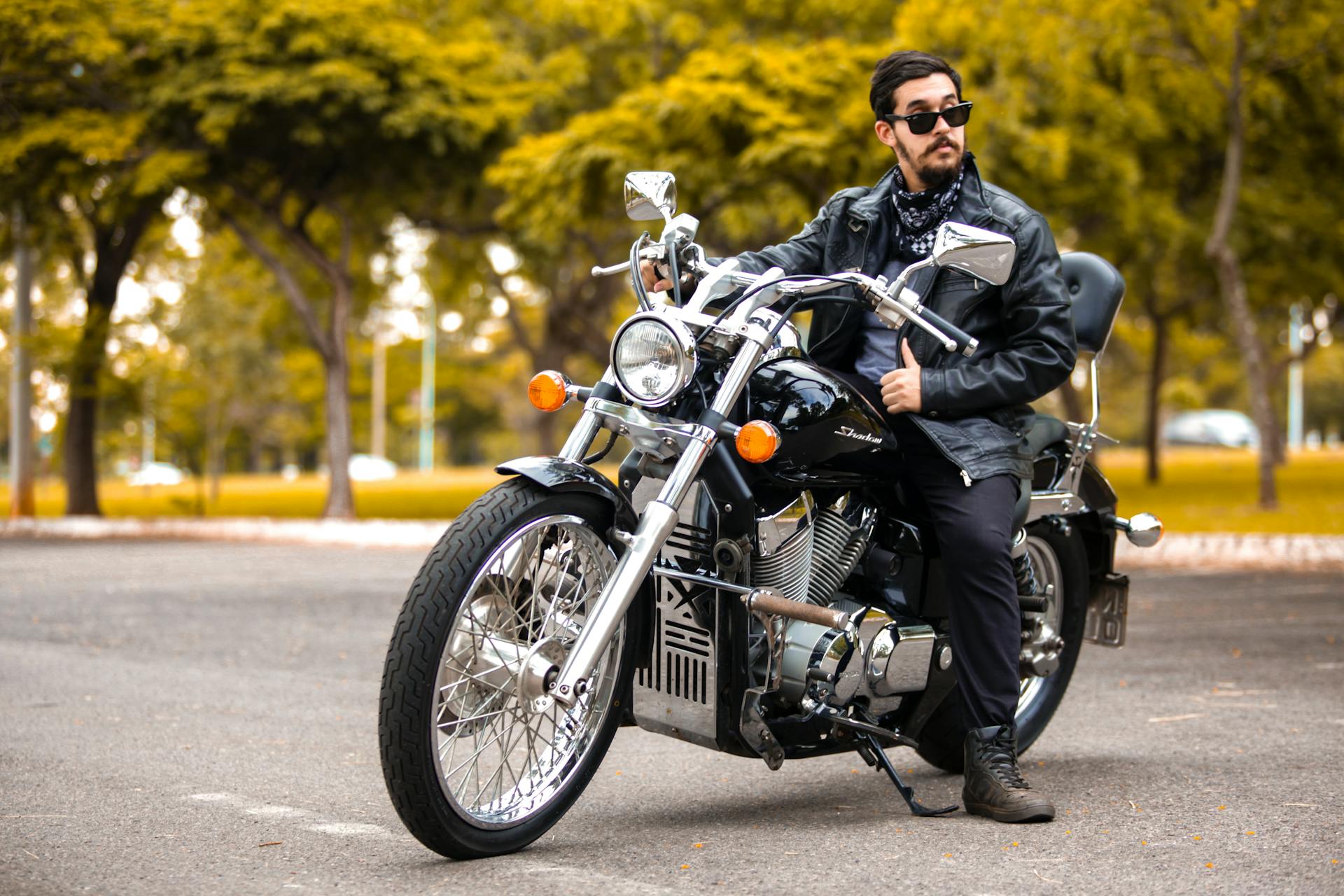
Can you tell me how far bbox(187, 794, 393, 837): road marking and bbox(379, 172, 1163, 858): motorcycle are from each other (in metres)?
0.40

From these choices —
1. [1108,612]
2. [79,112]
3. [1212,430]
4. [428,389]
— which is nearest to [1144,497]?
[79,112]

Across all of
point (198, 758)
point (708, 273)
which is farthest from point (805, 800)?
point (198, 758)

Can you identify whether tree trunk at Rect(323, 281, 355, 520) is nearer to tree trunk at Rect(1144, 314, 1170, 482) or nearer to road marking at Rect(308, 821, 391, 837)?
tree trunk at Rect(1144, 314, 1170, 482)

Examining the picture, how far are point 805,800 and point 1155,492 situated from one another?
21040 millimetres

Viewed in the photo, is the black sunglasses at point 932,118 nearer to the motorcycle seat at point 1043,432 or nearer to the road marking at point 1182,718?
the motorcycle seat at point 1043,432

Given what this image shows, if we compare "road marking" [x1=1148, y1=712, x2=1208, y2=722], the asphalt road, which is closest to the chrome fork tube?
the asphalt road

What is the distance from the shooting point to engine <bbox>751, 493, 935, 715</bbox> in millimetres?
3896

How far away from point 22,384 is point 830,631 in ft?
71.5

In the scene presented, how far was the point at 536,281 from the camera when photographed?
79.8ft

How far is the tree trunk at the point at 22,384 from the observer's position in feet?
74.3

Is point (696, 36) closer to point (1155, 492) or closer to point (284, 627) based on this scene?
point (1155, 492)

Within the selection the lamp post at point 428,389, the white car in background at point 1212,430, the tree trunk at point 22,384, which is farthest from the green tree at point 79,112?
the white car in background at point 1212,430

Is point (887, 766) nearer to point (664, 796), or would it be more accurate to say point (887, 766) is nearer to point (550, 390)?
point (664, 796)

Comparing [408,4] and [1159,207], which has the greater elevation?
[408,4]
